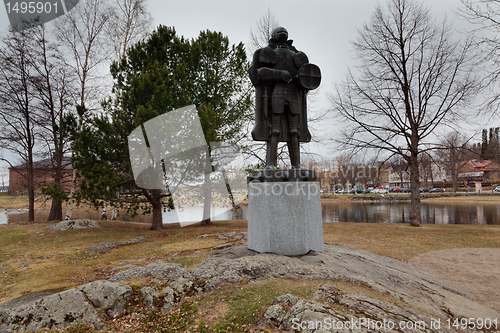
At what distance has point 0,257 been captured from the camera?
6.88m

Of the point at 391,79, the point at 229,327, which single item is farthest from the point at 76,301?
the point at 391,79

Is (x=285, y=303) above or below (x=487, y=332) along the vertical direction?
above

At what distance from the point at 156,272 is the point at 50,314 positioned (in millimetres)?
1269

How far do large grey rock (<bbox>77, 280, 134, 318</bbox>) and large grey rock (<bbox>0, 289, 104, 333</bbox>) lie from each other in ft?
0.33

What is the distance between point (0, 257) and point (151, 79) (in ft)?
23.2

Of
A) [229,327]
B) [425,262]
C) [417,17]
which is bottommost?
[425,262]

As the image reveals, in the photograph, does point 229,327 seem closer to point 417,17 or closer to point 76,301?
point 76,301

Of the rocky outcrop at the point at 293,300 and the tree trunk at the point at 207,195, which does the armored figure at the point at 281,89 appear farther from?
the tree trunk at the point at 207,195

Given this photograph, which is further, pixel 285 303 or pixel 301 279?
pixel 301 279

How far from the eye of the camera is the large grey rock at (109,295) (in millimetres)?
2973

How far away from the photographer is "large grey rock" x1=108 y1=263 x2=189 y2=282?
370 centimetres

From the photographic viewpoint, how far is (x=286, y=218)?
4699 mm

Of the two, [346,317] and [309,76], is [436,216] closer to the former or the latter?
[309,76]

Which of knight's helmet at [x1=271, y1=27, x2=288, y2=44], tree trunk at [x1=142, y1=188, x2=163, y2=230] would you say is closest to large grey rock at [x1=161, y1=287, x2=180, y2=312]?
knight's helmet at [x1=271, y1=27, x2=288, y2=44]
